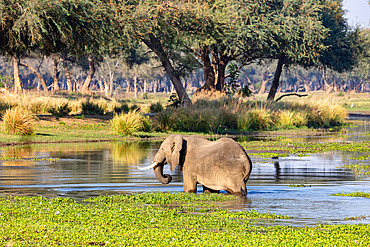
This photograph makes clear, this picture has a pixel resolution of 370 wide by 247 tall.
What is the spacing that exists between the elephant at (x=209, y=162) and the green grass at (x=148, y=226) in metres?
0.59

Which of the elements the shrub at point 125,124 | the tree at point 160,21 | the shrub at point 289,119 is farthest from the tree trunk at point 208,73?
the shrub at point 125,124

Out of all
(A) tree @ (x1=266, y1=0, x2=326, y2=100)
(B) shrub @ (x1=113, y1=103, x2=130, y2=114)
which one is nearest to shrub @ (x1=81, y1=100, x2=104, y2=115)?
(B) shrub @ (x1=113, y1=103, x2=130, y2=114)

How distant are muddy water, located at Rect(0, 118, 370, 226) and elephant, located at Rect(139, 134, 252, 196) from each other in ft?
1.67

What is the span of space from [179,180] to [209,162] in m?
3.25

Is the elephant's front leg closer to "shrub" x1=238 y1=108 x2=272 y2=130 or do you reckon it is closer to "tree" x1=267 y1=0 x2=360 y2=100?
"shrub" x1=238 y1=108 x2=272 y2=130

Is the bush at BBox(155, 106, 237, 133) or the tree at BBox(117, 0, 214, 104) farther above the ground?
the tree at BBox(117, 0, 214, 104)

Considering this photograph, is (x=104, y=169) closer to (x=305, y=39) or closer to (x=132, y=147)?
(x=132, y=147)

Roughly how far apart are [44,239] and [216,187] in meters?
4.32

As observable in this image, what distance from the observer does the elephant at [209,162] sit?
10352mm

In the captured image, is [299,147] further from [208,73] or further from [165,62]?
[208,73]

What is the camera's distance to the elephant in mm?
10352

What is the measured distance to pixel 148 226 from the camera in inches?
306

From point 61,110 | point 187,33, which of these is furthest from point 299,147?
point 61,110

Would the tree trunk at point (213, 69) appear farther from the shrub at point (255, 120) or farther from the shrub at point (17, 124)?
the shrub at point (17, 124)
